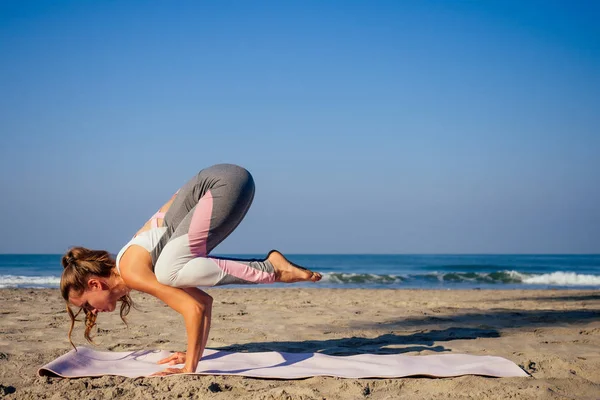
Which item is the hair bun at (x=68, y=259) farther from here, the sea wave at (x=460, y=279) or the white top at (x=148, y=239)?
the sea wave at (x=460, y=279)

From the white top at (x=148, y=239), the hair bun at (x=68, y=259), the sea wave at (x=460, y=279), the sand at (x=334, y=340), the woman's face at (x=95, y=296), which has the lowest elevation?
the sea wave at (x=460, y=279)

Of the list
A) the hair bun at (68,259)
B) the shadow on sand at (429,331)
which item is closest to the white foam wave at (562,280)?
the shadow on sand at (429,331)

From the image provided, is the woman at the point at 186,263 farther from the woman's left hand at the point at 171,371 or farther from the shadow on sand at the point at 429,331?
the shadow on sand at the point at 429,331

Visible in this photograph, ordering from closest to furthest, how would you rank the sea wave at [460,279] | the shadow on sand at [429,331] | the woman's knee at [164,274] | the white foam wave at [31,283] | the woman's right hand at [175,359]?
the woman's knee at [164,274] < the woman's right hand at [175,359] < the shadow on sand at [429,331] < the white foam wave at [31,283] < the sea wave at [460,279]

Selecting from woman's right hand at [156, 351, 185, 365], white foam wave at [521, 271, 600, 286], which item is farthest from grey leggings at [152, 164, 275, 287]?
white foam wave at [521, 271, 600, 286]

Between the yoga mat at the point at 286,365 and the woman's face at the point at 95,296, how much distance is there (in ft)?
1.27

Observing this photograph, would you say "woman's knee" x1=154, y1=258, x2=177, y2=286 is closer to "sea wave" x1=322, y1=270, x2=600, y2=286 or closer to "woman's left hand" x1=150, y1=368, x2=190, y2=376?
"woman's left hand" x1=150, y1=368, x2=190, y2=376

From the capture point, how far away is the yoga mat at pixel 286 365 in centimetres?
318

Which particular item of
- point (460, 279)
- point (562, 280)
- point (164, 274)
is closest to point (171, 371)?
point (164, 274)

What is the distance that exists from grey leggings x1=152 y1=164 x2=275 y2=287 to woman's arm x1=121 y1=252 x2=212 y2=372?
56 millimetres

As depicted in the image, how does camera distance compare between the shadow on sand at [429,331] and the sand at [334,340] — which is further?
the shadow on sand at [429,331]

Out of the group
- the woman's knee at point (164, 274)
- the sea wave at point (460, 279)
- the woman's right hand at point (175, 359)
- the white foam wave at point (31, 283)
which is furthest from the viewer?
the sea wave at point (460, 279)

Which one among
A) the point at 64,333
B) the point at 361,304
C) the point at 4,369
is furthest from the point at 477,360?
the point at 361,304

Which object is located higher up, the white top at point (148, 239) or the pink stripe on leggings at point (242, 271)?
the white top at point (148, 239)
